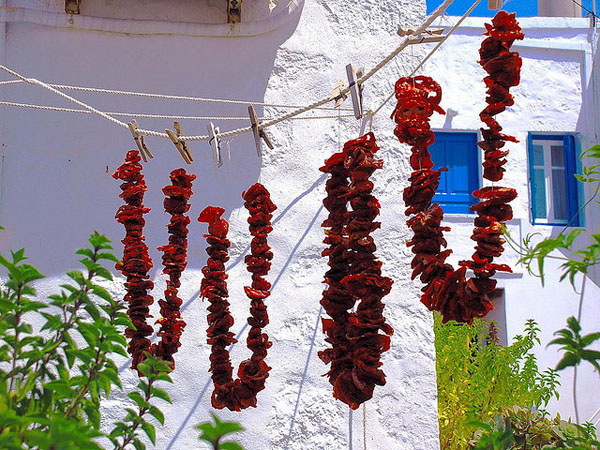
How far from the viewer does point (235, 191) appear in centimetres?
446

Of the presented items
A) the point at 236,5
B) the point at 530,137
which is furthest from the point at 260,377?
the point at 530,137

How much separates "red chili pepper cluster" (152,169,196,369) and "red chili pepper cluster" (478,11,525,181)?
152cm

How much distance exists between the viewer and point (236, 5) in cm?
448

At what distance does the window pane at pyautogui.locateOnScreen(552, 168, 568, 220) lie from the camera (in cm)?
1023

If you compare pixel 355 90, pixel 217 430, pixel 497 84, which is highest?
pixel 355 90

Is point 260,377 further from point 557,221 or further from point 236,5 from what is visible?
point 557,221

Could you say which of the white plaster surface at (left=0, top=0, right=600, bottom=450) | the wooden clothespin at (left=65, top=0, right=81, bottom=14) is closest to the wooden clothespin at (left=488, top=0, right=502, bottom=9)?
the white plaster surface at (left=0, top=0, right=600, bottom=450)

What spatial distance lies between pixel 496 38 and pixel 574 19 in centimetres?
846

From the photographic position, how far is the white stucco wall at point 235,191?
4215mm

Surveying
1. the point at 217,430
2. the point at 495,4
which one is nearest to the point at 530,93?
the point at 495,4

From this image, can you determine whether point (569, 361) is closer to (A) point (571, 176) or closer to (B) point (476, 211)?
(B) point (476, 211)

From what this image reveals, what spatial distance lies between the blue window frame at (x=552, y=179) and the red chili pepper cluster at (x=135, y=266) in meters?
7.65

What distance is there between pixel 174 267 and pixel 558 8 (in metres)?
9.83

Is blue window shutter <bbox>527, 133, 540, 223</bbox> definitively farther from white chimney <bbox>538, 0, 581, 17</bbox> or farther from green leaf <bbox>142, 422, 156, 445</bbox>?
green leaf <bbox>142, 422, 156, 445</bbox>
